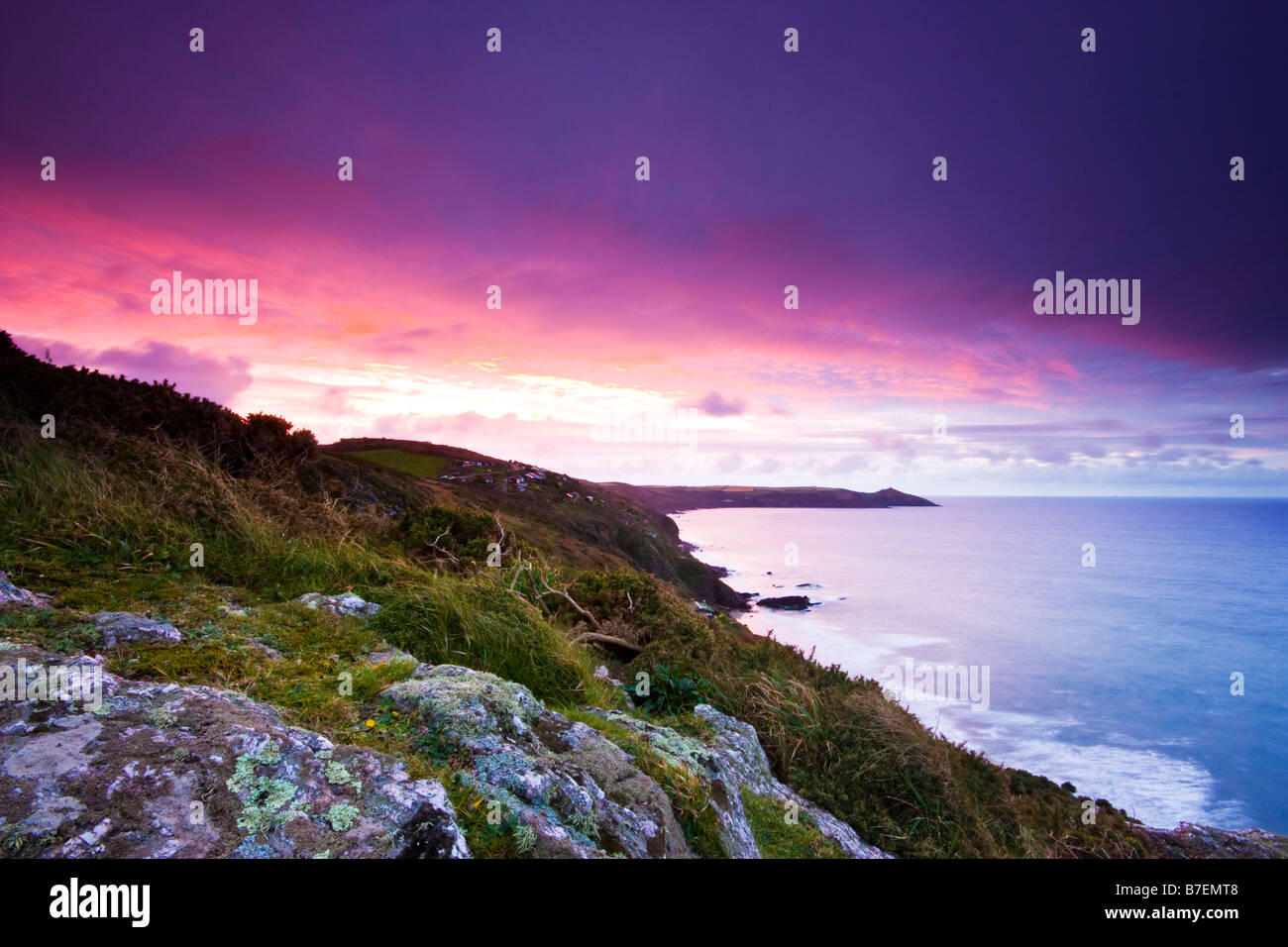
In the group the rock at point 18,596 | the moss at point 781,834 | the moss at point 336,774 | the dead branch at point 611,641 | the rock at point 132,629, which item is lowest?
the moss at point 781,834

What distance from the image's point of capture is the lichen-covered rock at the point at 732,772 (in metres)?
3.59

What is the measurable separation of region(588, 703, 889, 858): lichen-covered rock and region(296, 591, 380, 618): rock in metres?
2.15

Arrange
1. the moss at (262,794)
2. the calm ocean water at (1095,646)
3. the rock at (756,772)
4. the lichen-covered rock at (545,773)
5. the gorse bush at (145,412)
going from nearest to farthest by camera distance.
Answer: the moss at (262,794) → the lichen-covered rock at (545,773) → the rock at (756,772) → the gorse bush at (145,412) → the calm ocean water at (1095,646)

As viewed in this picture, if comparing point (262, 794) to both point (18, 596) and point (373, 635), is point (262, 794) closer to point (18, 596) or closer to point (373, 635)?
point (373, 635)

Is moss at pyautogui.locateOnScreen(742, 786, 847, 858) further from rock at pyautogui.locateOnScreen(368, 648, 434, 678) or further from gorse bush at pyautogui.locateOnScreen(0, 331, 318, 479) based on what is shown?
gorse bush at pyautogui.locateOnScreen(0, 331, 318, 479)

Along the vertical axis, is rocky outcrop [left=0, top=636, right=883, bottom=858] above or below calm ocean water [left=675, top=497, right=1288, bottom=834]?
above

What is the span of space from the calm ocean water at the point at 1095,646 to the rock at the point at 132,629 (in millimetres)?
7452

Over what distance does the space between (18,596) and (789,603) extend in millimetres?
65195

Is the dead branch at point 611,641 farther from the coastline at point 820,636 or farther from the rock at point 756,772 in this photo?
the coastline at point 820,636

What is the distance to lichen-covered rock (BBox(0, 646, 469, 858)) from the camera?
1841 millimetres

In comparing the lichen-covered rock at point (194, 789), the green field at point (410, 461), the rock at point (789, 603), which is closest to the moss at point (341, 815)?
the lichen-covered rock at point (194, 789)

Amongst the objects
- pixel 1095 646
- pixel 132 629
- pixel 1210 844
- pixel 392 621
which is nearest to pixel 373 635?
pixel 392 621

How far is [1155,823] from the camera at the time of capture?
25.3m

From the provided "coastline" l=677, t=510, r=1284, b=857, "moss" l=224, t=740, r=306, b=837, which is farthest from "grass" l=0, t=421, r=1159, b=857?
"coastline" l=677, t=510, r=1284, b=857
